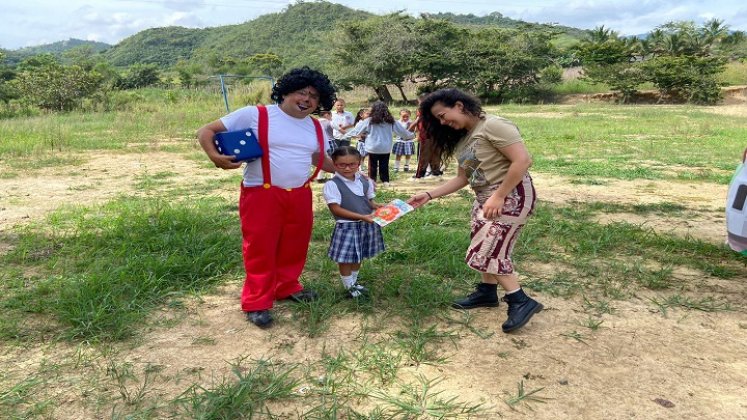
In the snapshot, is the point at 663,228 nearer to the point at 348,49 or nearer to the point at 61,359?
the point at 61,359

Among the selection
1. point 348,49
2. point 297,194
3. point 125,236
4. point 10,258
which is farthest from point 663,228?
point 348,49

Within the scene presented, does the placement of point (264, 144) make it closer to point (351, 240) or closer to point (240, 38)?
point (351, 240)

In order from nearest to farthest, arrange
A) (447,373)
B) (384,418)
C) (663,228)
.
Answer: (384,418)
(447,373)
(663,228)

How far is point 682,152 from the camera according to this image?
10250mm

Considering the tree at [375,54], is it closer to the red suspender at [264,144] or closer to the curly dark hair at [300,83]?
the curly dark hair at [300,83]

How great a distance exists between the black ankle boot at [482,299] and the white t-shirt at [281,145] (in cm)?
126

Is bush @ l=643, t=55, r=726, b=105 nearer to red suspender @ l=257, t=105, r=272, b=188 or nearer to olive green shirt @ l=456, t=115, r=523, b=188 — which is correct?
olive green shirt @ l=456, t=115, r=523, b=188

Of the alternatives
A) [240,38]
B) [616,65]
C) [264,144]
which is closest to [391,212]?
[264,144]

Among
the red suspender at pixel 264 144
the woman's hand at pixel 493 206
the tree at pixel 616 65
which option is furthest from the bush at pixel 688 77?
the red suspender at pixel 264 144

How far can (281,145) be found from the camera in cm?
285

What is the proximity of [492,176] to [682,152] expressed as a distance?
364 inches

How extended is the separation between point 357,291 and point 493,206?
1.15 meters

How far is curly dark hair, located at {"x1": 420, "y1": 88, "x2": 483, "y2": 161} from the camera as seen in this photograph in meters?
2.77

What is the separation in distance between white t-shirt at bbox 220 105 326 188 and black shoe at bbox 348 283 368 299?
82cm
